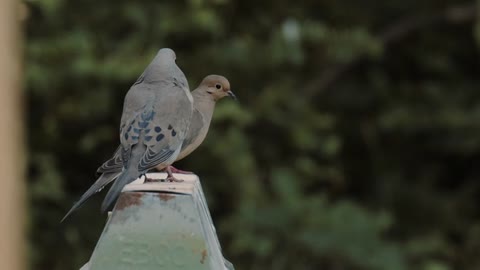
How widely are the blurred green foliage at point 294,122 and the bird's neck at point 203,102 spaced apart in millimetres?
3277

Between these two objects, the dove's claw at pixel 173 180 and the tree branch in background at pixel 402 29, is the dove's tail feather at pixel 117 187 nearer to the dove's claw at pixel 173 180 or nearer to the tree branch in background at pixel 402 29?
the dove's claw at pixel 173 180

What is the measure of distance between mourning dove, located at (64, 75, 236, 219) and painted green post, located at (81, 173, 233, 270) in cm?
→ 26

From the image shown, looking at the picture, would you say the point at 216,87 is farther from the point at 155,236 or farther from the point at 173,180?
the point at 155,236

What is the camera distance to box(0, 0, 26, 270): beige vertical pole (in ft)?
2.73

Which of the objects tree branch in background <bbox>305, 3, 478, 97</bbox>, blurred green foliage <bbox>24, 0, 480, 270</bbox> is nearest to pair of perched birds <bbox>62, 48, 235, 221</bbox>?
blurred green foliage <bbox>24, 0, 480, 270</bbox>

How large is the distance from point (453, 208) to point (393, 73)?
1.17 metres

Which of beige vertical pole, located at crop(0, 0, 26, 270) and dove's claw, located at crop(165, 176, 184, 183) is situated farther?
dove's claw, located at crop(165, 176, 184, 183)

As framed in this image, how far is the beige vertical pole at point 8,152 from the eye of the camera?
833 mm

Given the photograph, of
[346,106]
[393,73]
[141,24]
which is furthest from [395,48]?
[141,24]

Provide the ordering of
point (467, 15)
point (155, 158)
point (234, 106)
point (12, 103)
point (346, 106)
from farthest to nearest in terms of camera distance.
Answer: point (346, 106), point (467, 15), point (234, 106), point (155, 158), point (12, 103)

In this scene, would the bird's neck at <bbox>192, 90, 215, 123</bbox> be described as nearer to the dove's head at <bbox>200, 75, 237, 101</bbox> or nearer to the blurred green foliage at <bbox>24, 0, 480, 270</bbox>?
the dove's head at <bbox>200, 75, 237, 101</bbox>

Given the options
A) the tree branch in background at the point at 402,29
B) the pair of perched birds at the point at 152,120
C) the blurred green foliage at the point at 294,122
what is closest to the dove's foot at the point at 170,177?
the pair of perched birds at the point at 152,120

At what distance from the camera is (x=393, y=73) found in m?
8.15

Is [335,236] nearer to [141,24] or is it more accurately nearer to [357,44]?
[357,44]
